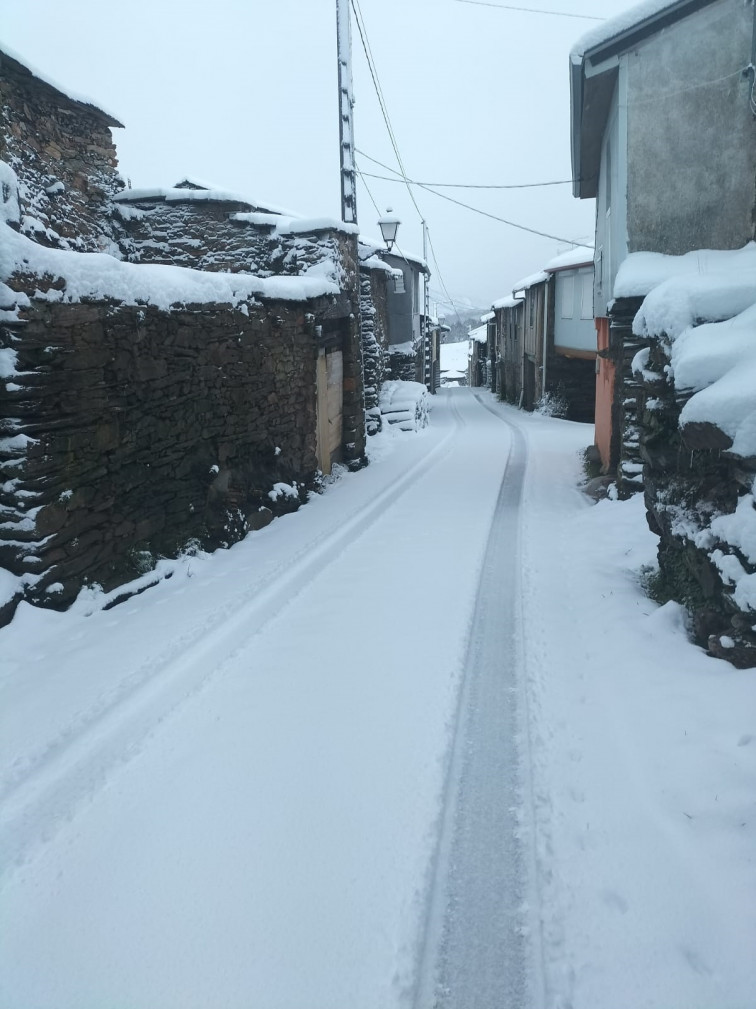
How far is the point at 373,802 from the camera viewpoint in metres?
3.48

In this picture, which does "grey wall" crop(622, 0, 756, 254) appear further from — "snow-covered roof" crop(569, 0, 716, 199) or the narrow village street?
the narrow village street

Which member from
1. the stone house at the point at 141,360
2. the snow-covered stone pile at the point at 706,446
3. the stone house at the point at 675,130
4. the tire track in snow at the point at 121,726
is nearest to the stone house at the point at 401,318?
the stone house at the point at 141,360

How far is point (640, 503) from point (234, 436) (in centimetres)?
518

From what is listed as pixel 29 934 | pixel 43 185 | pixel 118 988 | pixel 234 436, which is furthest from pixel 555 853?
pixel 43 185

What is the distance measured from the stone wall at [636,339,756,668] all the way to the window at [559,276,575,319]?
650 inches

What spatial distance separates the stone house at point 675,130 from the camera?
28.8 ft

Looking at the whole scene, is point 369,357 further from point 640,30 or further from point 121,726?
point 121,726

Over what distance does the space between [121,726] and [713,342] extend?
191 inches

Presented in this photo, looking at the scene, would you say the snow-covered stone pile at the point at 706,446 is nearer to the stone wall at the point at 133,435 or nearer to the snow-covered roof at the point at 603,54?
the stone wall at the point at 133,435

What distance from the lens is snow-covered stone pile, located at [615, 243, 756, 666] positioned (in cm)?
441

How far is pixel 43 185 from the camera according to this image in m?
10.5

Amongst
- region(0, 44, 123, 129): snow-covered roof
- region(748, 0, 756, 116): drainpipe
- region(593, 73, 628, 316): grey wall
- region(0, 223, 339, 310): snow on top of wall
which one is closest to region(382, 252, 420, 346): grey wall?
region(593, 73, 628, 316): grey wall

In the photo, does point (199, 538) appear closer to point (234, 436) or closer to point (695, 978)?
point (234, 436)

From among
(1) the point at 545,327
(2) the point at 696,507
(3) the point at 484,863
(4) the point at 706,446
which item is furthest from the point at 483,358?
(3) the point at 484,863
